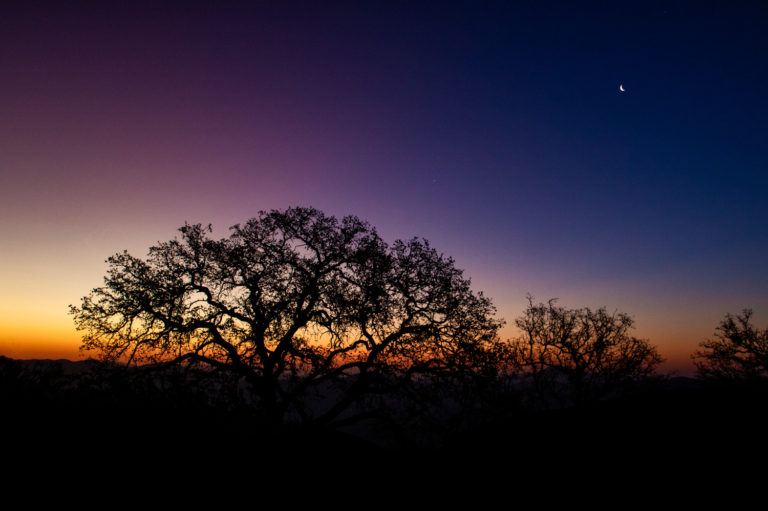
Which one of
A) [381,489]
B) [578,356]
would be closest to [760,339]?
[578,356]

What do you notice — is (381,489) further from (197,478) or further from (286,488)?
(197,478)

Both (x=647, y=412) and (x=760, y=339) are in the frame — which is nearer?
(x=647, y=412)

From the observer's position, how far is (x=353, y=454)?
667cm

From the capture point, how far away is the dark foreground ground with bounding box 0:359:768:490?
3.42 metres

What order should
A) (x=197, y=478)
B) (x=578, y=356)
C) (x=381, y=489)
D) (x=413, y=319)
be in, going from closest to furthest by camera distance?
(x=197, y=478) < (x=381, y=489) < (x=413, y=319) < (x=578, y=356)

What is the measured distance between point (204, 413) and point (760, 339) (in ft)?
157

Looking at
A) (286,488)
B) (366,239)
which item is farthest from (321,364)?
(286,488)

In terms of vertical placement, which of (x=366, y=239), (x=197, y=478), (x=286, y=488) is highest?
(x=366, y=239)

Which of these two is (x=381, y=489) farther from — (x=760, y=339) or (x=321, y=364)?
(x=760, y=339)

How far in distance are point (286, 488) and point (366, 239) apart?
13717 mm

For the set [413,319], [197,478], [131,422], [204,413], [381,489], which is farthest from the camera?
[413,319]

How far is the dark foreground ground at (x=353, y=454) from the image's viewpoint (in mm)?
3420

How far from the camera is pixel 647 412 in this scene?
18.0 ft

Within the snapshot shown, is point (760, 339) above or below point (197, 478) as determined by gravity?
above
